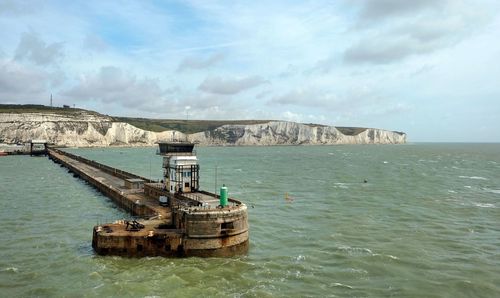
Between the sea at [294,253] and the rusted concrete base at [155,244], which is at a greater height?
the rusted concrete base at [155,244]

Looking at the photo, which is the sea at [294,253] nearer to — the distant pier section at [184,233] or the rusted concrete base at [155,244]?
the rusted concrete base at [155,244]

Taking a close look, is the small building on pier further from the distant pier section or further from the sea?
the sea

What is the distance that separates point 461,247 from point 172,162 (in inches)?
963

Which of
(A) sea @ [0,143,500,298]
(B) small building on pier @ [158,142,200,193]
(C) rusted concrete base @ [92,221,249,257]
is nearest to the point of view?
(A) sea @ [0,143,500,298]

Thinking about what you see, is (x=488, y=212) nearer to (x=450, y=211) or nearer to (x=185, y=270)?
(x=450, y=211)

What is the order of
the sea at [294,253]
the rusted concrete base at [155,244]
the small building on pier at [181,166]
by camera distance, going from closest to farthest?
the sea at [294,253] < the rusted concrete base at [155,244] < the small building on pier at [181,166]

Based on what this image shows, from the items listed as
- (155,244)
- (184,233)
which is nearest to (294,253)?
(184,233)

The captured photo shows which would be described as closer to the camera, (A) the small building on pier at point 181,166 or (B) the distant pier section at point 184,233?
(B) the distant pier section at point 184,233

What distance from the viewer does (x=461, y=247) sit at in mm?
30891

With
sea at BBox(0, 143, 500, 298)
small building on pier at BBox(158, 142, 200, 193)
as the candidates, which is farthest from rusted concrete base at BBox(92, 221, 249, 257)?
small building on pier at BBox(158, 142, 200, 193)

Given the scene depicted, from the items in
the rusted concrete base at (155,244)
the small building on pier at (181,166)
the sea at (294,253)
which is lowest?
the sea at (294,253)

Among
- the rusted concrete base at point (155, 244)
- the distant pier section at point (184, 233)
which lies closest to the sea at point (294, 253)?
the rusted concrete base at point (155, 244)

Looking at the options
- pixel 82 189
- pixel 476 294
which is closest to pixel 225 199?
pixel 476 294

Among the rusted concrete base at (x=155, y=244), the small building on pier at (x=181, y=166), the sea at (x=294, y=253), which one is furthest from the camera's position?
the small building on pier at (x=181, y=166)
